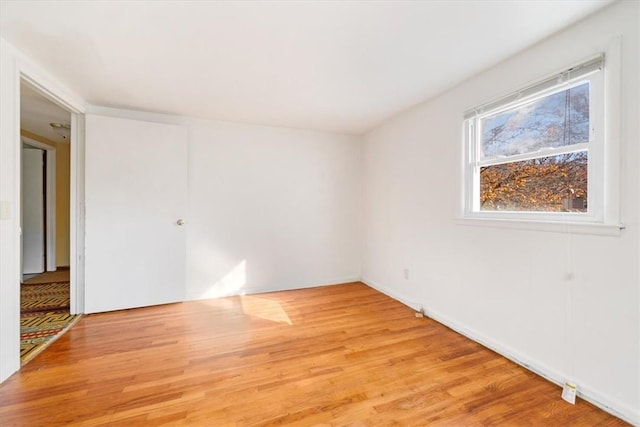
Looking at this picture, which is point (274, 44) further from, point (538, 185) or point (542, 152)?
point (538, 185)

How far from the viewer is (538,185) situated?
75.4 inches

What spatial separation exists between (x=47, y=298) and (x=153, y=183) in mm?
2025

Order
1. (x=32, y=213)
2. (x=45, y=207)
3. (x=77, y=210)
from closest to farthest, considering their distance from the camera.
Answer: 1. (x=77, y=210)
2. (x=32, y=213)
3. (x=45, y=207)

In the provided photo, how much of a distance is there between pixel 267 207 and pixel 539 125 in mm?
2937

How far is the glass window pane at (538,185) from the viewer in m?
1.68

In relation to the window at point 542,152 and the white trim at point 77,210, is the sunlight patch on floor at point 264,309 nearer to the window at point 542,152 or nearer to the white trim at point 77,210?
the white trim at point 77,210

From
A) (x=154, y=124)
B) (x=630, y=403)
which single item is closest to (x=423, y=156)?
(x=630, y=403)

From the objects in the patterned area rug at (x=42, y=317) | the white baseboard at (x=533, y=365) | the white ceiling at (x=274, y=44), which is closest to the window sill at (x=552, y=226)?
the white baseboard at (x=533, y=365)

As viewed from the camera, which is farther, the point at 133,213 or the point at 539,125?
the point at 133,213

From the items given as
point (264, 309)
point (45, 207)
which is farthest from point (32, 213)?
point (264, 309)

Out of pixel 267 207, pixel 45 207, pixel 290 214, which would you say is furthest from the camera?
pixel 45 207

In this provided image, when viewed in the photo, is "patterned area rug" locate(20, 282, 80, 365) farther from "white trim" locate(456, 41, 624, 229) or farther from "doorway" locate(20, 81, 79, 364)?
"white trim" locate(456, 41, 624, 229)

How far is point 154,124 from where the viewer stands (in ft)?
9.85

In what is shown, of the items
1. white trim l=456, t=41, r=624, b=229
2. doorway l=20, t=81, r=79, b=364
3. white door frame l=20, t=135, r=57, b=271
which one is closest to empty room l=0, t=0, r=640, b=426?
white trim l=456, t=41, r=624, b=229
